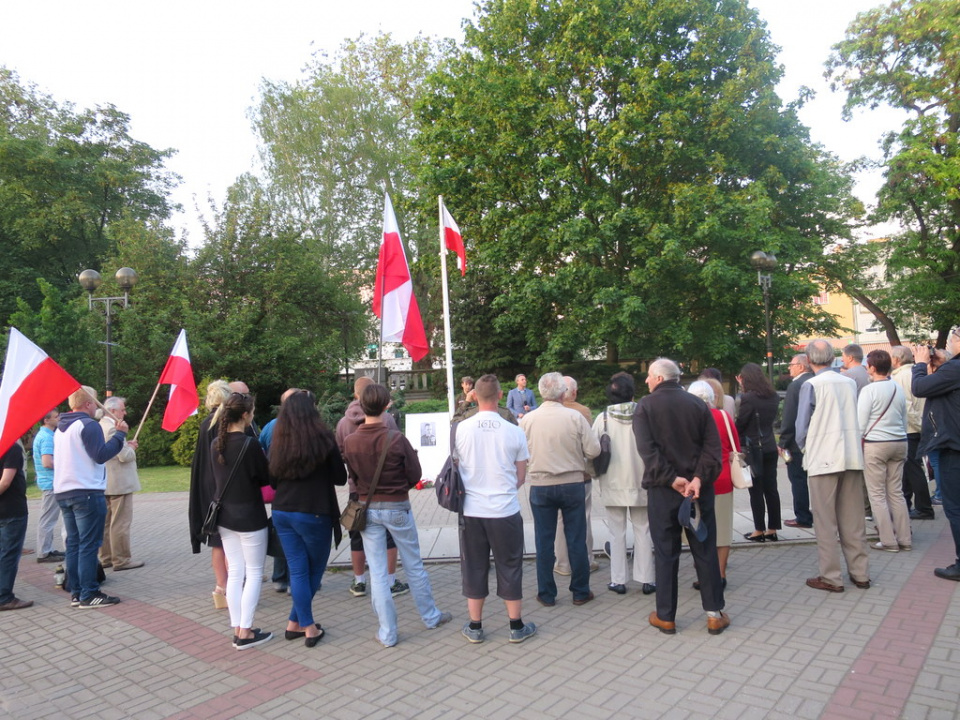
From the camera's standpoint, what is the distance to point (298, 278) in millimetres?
24109

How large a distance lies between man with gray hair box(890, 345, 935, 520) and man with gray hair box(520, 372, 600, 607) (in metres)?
5.03

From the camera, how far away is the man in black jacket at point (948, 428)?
582cm

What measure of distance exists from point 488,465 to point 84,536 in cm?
401

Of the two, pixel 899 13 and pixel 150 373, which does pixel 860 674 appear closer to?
pixel 150 373

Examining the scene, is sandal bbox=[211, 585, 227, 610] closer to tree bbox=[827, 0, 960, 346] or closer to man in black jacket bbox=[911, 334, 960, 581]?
man in black jacket bbox=[911, 334, 960, 581]

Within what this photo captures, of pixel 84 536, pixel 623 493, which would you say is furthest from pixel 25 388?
pixel 623 493

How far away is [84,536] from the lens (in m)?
6.20

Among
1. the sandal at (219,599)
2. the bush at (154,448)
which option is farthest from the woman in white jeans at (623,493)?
the bush at (154,448)

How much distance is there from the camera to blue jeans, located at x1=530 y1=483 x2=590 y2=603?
552 cm

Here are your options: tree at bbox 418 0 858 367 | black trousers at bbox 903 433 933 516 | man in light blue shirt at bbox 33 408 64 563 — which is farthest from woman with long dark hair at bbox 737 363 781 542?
tree at bbox 418 0 858 367

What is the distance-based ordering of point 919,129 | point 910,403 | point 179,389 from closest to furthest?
1. point 179,389
2. point 910,403
3. point 919,129

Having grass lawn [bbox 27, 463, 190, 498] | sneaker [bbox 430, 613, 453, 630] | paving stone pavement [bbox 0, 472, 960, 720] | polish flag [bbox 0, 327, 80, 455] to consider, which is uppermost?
polish flag [bbox 0, 327, 80, 455]

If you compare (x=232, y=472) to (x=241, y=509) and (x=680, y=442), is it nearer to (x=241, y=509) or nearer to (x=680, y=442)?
(x=241, y=509)

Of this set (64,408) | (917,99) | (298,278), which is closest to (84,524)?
(64,408)
